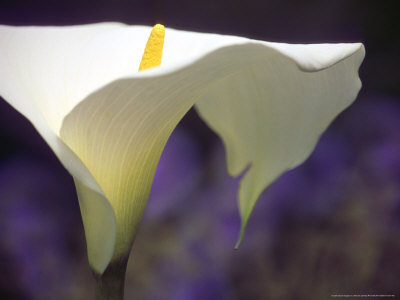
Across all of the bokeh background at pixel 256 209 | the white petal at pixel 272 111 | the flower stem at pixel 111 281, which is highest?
the white petal at pixel 272 111

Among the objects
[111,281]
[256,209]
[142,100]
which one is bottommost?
[256,209]

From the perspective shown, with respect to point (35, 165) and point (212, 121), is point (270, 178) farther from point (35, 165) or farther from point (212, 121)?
point (35, 165)

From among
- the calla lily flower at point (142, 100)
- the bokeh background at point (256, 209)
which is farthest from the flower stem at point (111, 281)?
the bokeh background at point (256, 209)

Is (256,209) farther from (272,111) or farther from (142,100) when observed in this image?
(142,100)

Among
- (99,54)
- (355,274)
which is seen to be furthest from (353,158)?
(99,54)

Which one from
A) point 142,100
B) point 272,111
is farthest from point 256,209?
point 142,100

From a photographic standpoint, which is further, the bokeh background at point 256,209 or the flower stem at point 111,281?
the bokeh background at point 256,209

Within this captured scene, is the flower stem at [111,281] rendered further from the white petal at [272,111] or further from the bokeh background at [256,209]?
the bokeh background at [256,209]
